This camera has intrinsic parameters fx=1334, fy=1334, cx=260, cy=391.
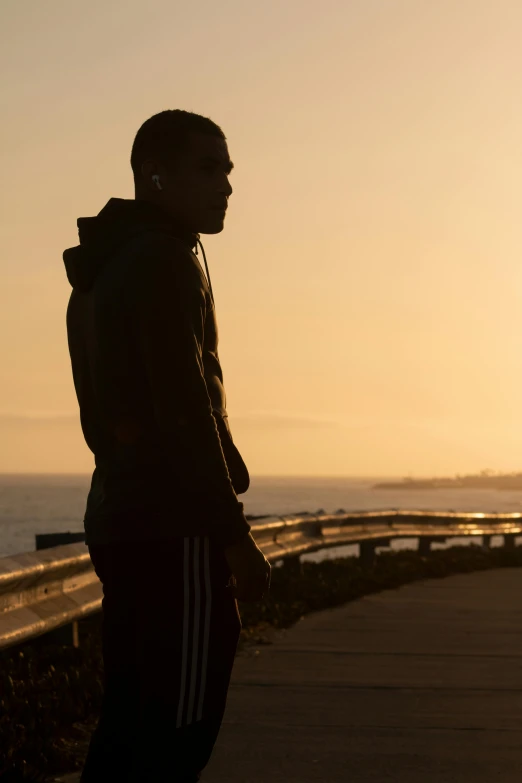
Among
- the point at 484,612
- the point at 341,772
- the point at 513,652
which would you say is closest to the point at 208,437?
the point at 341,772

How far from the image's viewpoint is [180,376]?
3438mm

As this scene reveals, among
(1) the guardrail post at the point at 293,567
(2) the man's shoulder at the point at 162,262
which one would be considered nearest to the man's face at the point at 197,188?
(2) the man's shoulder at the point at 162,262

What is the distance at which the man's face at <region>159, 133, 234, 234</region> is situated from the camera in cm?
373

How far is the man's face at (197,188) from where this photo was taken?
373 centimetres

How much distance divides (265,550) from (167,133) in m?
8.51

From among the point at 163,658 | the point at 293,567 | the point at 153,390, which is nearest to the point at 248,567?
the point at 163,658

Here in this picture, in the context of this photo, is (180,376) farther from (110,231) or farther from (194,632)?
A: (194,632)

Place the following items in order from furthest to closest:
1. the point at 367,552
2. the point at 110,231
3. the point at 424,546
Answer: the point at 424,546
the point at 367,552
the point at 110,231

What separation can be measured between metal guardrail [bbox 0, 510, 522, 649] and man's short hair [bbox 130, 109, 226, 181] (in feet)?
8.83

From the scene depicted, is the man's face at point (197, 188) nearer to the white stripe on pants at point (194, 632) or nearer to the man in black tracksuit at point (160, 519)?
the man in black tracksuit at point (160, 519)

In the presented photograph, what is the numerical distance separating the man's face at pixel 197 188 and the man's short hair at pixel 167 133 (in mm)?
22

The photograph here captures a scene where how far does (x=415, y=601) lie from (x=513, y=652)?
3531 mm

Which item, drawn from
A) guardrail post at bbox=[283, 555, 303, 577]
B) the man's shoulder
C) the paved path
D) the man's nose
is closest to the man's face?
the man's nose

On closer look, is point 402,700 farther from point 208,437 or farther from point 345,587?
point 345,587
